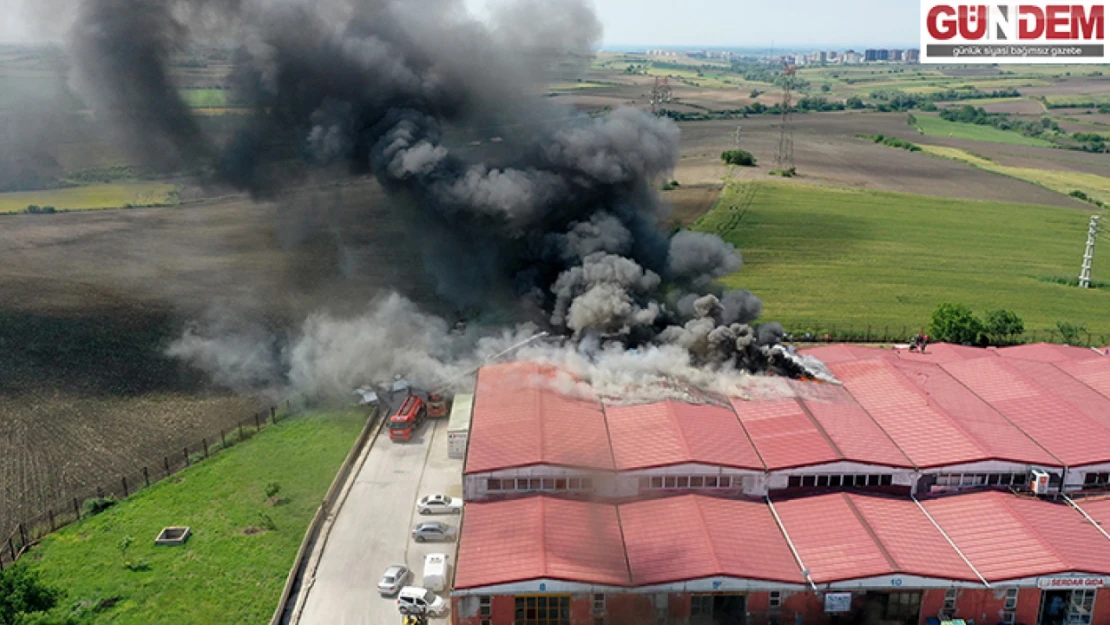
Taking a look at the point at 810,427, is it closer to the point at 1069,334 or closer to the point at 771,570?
the point at 771,570

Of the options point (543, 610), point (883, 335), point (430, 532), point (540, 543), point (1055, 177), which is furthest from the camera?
point (1055, 177)

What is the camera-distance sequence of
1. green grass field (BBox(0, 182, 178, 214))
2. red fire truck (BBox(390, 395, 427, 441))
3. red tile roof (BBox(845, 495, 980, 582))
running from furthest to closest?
1. green grass field (BBox(0, 182, 178, 214))
2. red fire truck (BBox(390, 395, 427, 441))
3. red tile roof (BBox(845, 495, 980, 582))

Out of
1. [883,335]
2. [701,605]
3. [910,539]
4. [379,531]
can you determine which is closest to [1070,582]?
[910,539]

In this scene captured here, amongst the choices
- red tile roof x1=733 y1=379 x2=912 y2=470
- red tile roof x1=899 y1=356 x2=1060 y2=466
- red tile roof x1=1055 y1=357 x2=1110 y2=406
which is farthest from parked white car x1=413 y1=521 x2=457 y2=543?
red tile roof x1=1055 y1=357 x2=1110 y2=406

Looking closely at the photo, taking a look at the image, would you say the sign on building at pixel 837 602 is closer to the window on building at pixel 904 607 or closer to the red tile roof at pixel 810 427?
the window on building at pixel 904 607

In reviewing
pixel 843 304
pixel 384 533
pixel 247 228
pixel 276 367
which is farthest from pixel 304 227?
pixel 843 304

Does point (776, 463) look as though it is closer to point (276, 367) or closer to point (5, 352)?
point (276, 367)

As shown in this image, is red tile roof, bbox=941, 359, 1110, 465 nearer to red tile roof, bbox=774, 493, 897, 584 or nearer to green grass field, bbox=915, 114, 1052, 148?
red tile roof, bbox=774, 493, 897, 584
